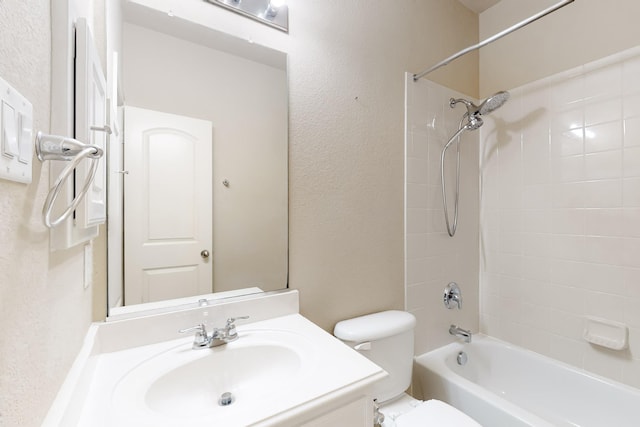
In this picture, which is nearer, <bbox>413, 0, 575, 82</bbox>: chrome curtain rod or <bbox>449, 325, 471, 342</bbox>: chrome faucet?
<bbox>413, 0, 575, 82</bbox>: chrome curtain rod

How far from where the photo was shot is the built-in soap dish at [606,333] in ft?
4.42

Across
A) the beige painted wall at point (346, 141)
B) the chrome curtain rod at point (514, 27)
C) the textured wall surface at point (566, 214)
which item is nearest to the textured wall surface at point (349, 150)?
the beige painted wall at point (346, 141)

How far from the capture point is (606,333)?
4.58 feet

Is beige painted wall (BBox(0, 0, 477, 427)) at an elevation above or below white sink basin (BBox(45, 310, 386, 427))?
above

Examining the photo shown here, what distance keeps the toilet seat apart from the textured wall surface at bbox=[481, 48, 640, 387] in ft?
3.06

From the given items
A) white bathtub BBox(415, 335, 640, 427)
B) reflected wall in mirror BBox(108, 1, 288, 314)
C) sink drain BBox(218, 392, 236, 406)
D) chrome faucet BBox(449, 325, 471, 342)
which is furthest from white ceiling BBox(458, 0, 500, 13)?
sink drain BBox(218, 392, 236, 406)

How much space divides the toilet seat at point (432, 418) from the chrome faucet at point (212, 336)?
2.19 feet

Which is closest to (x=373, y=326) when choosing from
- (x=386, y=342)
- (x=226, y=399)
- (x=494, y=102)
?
(x=386, y=342)

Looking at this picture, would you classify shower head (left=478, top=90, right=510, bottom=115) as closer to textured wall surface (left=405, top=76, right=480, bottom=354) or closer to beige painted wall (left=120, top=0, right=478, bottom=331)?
textured wall surface (left=405, top=76, right=480, bottom=354)

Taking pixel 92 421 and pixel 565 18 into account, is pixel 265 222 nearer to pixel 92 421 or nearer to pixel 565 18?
pixel 92 421

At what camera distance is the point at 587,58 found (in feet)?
4.87

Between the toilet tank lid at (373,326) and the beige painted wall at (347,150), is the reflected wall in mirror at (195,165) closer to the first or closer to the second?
the beige painted wall at (347,150)

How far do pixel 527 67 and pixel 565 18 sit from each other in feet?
0.86

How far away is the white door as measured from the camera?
3.09 feet
